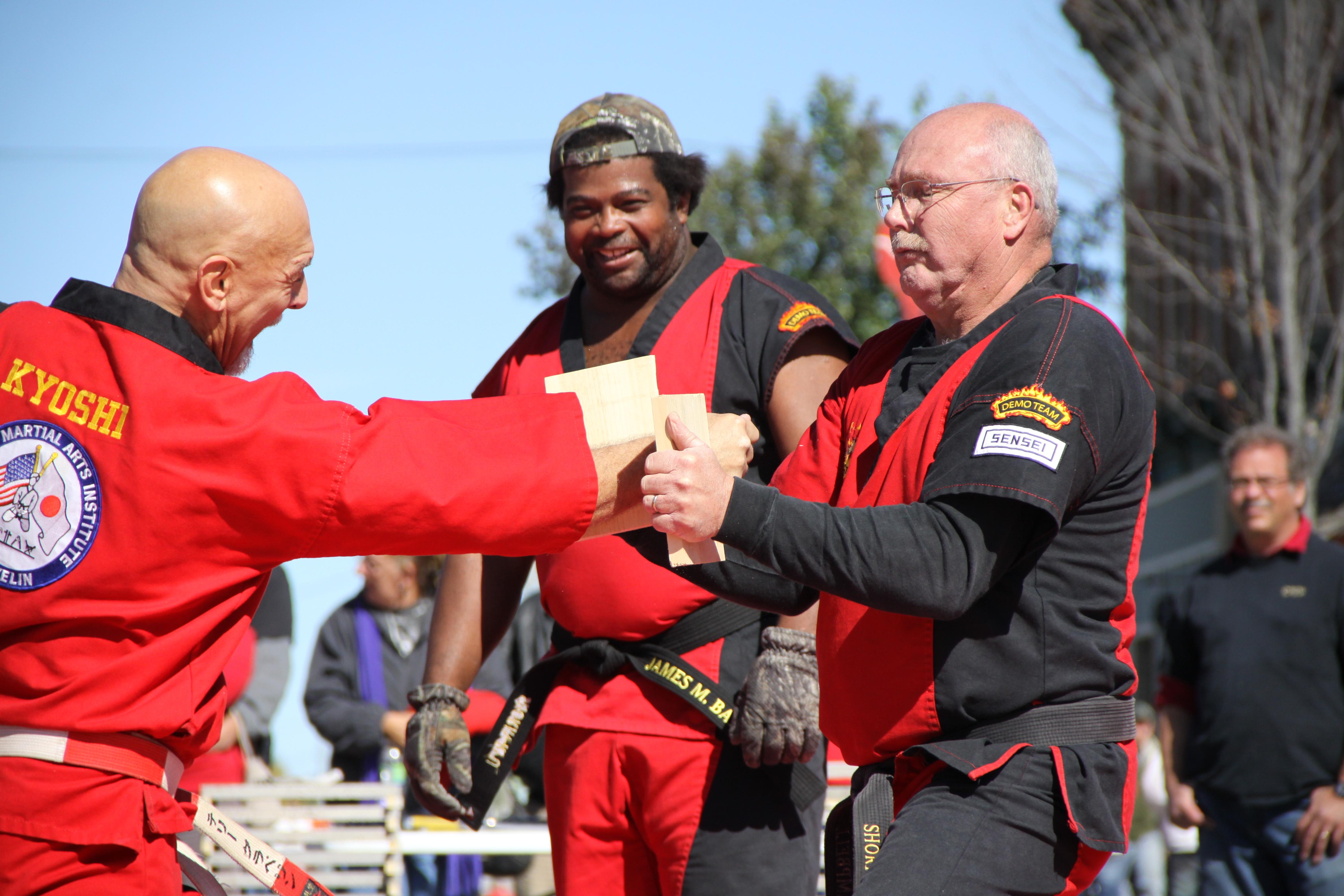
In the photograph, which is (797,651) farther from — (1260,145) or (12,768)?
(1260,145)

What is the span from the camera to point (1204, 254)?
15305 millimetres

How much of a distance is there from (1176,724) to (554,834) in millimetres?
3354

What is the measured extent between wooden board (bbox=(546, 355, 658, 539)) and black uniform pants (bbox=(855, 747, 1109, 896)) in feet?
2.45

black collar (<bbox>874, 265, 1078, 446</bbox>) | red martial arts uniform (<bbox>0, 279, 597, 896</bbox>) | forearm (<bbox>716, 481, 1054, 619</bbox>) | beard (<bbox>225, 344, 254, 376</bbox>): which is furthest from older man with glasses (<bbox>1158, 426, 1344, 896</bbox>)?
beard (<bbox>225, 344, 254, 376</bbox>)

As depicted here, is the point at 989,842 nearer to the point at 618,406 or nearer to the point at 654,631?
the point at 618,406

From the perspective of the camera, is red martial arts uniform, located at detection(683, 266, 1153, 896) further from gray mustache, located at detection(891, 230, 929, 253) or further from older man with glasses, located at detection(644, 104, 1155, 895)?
gray mustache, located at detection(891, 230, 929, 253)

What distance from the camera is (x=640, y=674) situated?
3.34 m

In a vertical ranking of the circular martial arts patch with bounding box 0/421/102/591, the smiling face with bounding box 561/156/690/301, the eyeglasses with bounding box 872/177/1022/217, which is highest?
the smiling face with bounding box 561/156/690/301

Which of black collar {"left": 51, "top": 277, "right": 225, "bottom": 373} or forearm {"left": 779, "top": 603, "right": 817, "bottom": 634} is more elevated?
black collar {"left": 51, "top": 277, "right": 225, "bottom": 373}

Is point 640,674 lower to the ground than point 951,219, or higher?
lower

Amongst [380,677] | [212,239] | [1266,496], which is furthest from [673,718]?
[380,677]

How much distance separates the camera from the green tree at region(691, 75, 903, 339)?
19.0m

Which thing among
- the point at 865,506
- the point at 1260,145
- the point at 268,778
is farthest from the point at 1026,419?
the point at 1260,145

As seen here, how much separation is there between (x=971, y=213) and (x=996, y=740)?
1017mm
